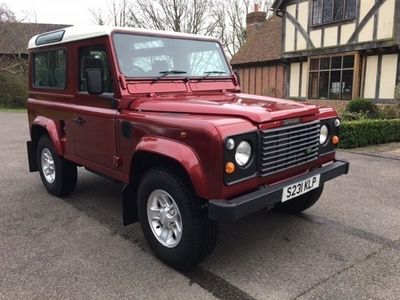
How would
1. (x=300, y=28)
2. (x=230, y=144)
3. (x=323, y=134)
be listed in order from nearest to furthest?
(x=230, y=144), (x=323, y=134), (x=300, y=28)

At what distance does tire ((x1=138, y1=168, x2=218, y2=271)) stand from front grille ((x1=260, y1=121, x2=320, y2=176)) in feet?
2.03

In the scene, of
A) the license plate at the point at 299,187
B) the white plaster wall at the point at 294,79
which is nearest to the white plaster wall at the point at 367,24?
the white plaster wall at the point at 294,79

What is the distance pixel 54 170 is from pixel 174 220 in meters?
2.67

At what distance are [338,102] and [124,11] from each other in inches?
885

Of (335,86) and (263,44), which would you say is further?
(263,44)

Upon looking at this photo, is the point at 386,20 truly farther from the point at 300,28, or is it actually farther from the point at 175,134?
the point at 175,134

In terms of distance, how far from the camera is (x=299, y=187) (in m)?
3.38

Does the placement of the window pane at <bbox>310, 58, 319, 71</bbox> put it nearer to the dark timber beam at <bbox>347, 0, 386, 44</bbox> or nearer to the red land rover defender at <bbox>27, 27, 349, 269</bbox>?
the dark timber beam at <bbox>347, 0, 386, 44</bbox>

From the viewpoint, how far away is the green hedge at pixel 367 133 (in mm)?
9328

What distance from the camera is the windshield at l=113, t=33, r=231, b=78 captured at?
13.0ft

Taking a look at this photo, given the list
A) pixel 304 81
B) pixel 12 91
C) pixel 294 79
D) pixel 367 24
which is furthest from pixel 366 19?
pixel 12 91

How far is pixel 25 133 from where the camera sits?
12.5 m

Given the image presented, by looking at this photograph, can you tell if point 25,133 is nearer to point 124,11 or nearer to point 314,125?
point 314,125

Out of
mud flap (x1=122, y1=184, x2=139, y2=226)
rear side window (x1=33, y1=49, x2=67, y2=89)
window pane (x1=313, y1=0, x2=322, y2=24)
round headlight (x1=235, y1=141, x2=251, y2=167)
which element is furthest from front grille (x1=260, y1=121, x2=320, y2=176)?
window pane (x1=313, y1=0, x2=322, y2=24)
